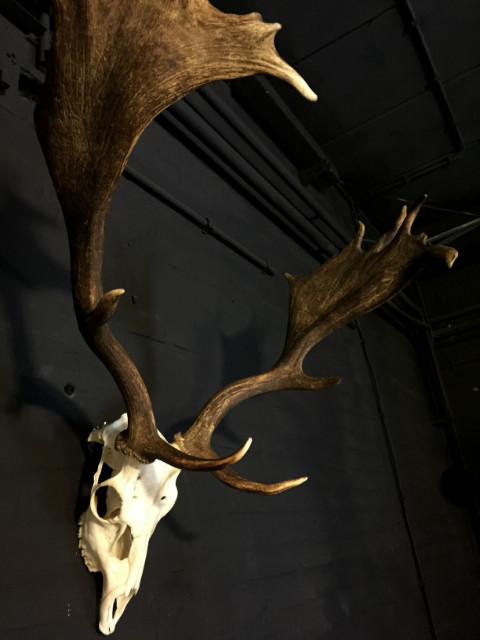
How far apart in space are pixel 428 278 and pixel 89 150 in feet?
16.0

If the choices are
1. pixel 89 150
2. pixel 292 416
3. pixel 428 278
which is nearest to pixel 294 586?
pixel 292 416

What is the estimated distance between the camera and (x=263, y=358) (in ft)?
6.63

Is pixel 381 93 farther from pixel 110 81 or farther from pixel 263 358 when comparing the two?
pixel 110 81

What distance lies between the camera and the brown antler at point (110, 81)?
2.42 feet

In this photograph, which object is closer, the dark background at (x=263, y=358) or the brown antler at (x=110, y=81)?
the brown antler at (x=110, y=81)

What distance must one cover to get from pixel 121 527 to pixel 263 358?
1172 mm

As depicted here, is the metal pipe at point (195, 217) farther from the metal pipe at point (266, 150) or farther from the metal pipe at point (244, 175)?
the metal pipe at point (266, 150)

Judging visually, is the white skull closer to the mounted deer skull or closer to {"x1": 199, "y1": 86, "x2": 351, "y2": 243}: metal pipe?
the mounted deer skull

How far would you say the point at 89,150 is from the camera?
0.78 meters

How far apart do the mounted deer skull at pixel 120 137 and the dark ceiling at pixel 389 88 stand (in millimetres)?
2007

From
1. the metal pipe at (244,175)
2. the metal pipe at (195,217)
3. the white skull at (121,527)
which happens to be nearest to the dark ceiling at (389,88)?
the metal pipe at (244,175)

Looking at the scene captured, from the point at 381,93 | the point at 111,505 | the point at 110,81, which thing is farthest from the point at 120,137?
the point at 381,93

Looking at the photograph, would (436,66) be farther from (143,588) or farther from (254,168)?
Result: (143,588)

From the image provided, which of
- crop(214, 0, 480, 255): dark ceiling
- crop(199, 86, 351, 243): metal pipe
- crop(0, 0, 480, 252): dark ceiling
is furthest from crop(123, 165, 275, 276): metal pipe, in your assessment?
crop(214, 0, 480, 255): dark ceiling
